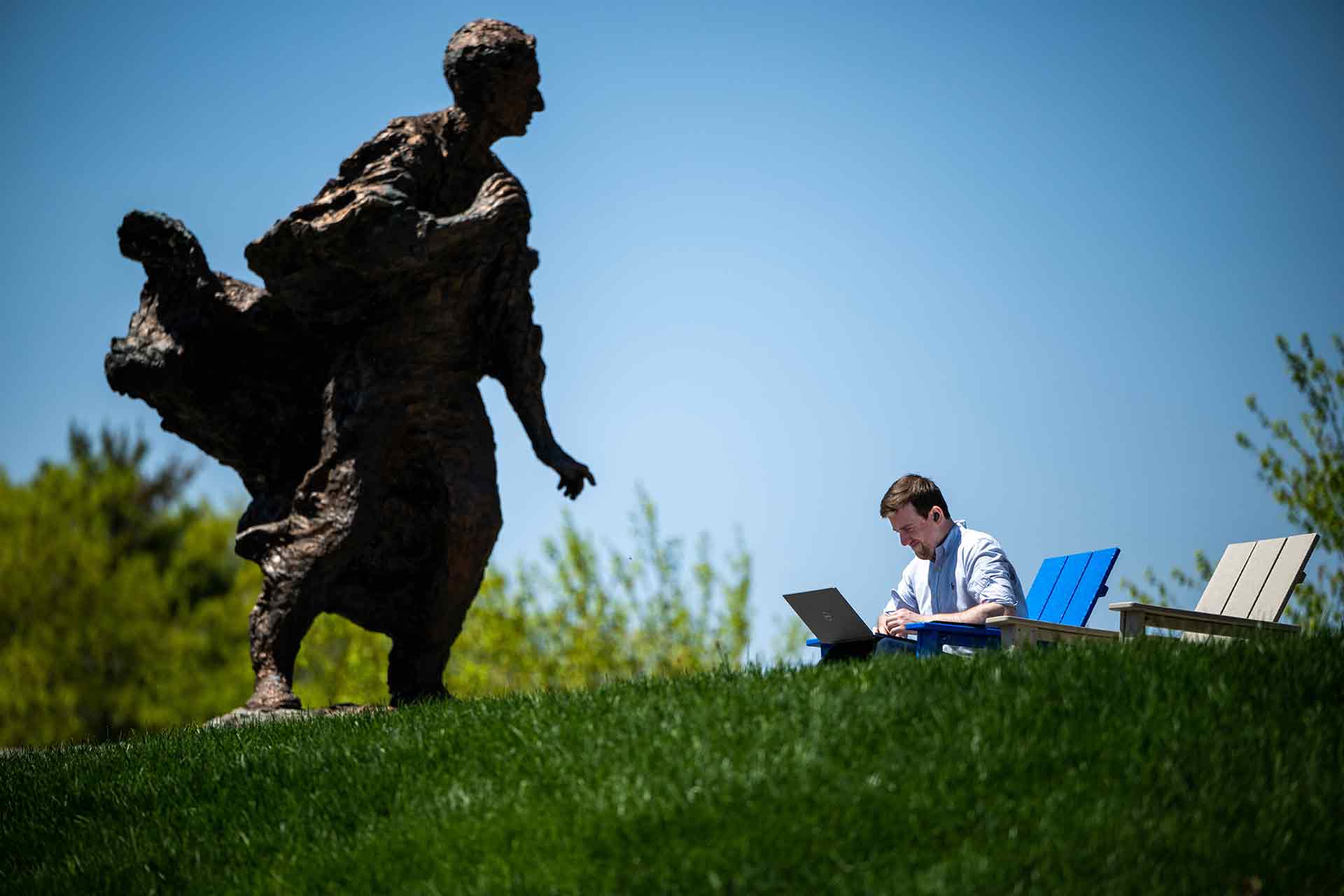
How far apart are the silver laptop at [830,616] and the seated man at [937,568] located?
0.66 ft

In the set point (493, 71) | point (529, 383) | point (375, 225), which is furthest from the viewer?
point (529, 383)

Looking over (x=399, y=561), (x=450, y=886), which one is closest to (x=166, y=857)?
(x=450, y=886)

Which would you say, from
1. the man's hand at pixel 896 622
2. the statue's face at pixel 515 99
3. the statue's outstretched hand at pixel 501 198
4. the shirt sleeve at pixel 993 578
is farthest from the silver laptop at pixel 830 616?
the statue's face at pixel 515 99

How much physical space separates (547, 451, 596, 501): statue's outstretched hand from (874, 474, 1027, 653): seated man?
2.58 m

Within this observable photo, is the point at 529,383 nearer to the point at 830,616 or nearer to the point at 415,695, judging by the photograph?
the point at 415,695

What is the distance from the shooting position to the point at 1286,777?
13.9ft

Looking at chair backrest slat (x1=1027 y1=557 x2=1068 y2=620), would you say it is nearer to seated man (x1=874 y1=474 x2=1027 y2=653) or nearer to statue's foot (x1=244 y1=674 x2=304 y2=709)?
seated man (x1=874 y1=474 x2=1027 y2=653)

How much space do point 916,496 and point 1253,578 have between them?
237 cm

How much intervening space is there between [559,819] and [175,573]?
21.2 m

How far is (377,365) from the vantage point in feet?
28.0

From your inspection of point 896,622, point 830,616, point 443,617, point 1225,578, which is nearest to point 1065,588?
point 1225,578

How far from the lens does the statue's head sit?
8.52 metres

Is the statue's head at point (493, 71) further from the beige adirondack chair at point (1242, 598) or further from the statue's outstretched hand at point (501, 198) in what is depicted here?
the beige adirondack chair at point (1242, 598)

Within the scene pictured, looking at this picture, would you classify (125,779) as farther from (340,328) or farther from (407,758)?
(340,328)
